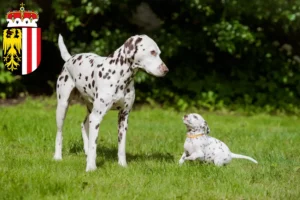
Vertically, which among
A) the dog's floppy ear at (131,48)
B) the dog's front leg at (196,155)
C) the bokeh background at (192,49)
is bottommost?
the bokeh background at (192,49)

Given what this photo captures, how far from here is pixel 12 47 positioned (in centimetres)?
1293

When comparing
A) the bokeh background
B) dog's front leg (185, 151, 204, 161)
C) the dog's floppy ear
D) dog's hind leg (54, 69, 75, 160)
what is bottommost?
the bokeh background

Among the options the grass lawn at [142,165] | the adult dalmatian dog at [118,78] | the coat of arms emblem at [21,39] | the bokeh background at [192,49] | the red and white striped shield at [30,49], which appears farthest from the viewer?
the bokeh background at [192,49]

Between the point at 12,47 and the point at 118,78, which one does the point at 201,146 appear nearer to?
the point at 118,78

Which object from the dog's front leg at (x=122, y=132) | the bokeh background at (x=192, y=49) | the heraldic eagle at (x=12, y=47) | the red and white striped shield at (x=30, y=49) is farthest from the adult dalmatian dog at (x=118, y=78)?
the bokeh background at (x=192, y=49)

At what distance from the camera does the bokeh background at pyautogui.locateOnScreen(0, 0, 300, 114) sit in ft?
45.4

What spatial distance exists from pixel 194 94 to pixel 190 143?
7.70 meters

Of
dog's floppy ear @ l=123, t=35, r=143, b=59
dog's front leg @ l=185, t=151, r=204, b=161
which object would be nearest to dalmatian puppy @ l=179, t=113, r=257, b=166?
dog's front leg @ l=185, t=151, r=204, b=161

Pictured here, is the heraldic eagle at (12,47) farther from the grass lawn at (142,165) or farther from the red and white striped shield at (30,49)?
the grass lawn at (142,165)

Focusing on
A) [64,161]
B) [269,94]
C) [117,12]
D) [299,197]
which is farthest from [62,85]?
[269,94]

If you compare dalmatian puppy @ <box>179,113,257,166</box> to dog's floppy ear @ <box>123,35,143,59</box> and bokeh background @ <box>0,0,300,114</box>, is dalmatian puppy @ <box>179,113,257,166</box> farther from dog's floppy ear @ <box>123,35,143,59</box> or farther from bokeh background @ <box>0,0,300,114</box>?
bokeh background @ <box>0,0,300,114</box>

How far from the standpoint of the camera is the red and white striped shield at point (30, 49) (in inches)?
465

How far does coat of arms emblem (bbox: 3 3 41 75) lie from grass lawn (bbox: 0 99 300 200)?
55.6 inches

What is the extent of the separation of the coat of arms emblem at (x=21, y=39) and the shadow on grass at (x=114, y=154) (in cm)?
378
